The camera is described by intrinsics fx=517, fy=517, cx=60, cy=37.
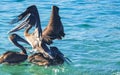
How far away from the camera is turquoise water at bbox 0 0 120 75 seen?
1220 centimetres

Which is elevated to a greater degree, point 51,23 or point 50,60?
point 51,23

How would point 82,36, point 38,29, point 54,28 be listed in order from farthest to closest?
point 82,36, point 54,28, point 38,29

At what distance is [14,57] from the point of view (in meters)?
12.3

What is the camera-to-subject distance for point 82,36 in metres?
15.0

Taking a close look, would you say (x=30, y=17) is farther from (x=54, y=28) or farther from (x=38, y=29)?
(x=54, y=28)

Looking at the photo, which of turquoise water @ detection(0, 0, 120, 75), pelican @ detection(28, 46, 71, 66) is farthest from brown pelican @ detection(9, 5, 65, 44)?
turquoise water @ detection(0, 0, 120, 75)

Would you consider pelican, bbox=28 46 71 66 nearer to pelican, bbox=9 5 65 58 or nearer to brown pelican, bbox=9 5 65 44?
pelican, bbox=9 5 65 58

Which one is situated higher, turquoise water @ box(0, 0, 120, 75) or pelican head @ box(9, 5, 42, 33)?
pelican head @ box(9, 5, 42, 33)

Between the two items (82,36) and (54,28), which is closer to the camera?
(54,28)

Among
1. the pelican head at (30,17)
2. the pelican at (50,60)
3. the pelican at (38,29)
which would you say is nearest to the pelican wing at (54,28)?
the pelican at (38,29)

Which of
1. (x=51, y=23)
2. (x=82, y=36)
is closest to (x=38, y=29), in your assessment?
(x=51, y=23)

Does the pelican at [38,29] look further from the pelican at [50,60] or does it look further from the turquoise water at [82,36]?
the turquoise water at [82,36]

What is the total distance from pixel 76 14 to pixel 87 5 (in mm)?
1607

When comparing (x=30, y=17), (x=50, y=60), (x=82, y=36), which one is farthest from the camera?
(x=82, y=36)
